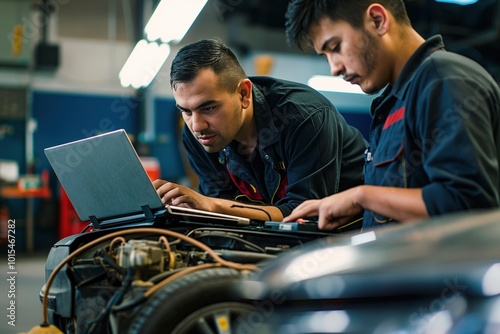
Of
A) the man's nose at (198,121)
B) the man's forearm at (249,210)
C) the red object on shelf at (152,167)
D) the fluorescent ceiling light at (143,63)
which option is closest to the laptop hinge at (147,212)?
the man's forearm at (249,210)

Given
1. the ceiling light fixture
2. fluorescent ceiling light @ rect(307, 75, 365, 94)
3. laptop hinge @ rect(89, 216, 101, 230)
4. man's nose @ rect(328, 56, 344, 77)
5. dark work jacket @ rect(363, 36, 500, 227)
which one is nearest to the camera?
dark work jacket @ rect(363, 36, 500, 227)

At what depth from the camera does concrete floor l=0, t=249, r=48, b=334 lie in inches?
129

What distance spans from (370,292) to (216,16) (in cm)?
871

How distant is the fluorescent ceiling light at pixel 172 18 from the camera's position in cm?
611

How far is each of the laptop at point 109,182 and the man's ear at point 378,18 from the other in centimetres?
70

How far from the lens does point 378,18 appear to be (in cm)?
171

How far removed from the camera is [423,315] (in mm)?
1040

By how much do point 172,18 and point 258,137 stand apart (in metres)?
4.30

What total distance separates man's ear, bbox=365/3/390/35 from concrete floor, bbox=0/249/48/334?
2114 mm

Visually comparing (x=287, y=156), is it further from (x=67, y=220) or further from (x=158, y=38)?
(x=67, y=220)

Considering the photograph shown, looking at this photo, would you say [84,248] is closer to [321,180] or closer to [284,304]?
[284,304]

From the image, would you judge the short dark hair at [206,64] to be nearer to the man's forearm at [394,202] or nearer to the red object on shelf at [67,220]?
the man's forearm at [394,202]

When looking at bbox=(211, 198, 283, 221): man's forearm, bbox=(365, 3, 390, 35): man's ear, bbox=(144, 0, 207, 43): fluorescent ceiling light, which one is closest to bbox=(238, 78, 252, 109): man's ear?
bbox=(211, 198, 283, 221): man's forearm

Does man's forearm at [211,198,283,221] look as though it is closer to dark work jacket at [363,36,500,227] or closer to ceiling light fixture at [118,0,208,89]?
dark work jacket at [363,36,500,227]
